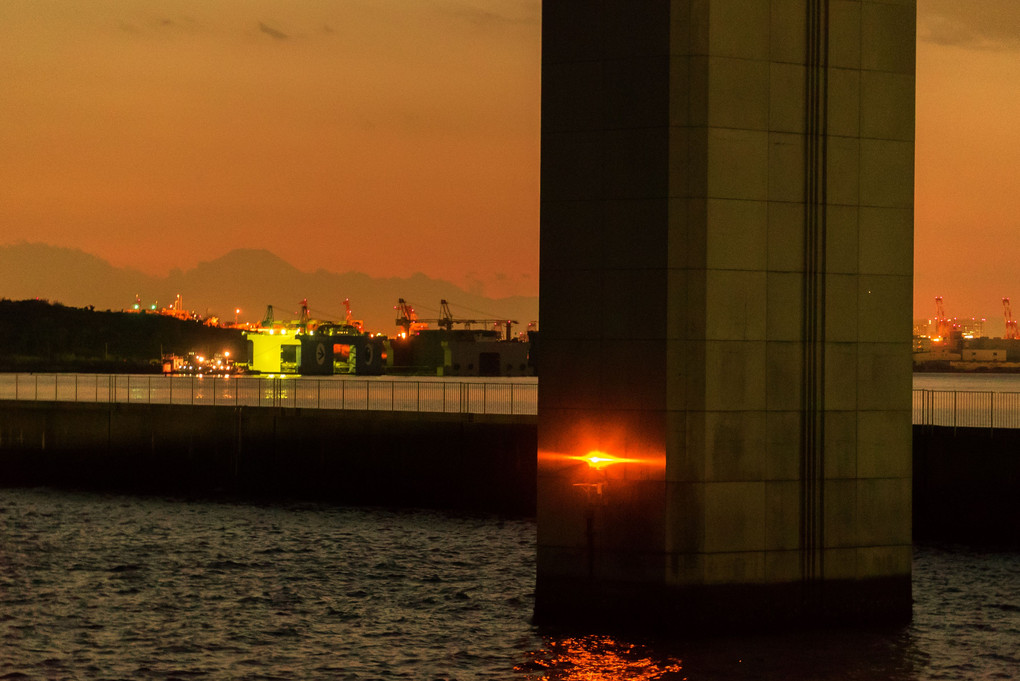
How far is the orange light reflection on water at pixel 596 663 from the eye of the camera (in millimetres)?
20562

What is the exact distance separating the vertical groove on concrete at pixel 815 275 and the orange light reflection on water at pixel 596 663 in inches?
146

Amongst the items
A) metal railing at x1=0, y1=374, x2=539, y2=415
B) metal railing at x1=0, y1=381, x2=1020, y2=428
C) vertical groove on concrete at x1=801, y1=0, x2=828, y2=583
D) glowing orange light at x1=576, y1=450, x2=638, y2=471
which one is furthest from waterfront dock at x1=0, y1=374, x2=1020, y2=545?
glowing orange light at x1=576, y1=450, x2=638, y2=471

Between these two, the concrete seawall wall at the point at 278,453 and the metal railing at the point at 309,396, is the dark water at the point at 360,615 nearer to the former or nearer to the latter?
the concrete seawall wall at the point at 278,453

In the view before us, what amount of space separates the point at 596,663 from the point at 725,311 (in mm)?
6481

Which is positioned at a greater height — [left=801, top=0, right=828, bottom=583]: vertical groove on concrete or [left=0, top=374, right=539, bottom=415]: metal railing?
[left=801, top=0, right=828, bottom=583]: vertical groove on concrete

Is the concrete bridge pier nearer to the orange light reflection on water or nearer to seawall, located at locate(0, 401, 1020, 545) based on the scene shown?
the orange light reflection on water

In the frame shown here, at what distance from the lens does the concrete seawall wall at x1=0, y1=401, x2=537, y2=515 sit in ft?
152

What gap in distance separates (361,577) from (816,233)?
15114mm

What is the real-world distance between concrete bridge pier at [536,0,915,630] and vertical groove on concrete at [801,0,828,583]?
41 mm

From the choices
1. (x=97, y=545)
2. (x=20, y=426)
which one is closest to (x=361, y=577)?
(x=97, y=545)

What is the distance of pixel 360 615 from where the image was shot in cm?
2678

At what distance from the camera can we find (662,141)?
2200 centimetres

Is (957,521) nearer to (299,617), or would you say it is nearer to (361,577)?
(361,577)

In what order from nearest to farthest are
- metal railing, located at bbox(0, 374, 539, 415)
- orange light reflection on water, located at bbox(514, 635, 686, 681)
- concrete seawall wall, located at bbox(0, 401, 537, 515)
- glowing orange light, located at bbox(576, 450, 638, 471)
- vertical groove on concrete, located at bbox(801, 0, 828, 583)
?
orange light reflection on water, located at bbox(514, 635, 686, 681) → glowing orange light, located at bbox(576, 450, 638, 471) → vertical groove on concrete, located at bbox(801, 0, 828, 583) → concrete seawall wall, located at bbox(0, 401, 537, 515) → metal railing, located at bbox(0, 374, 539, 415)
